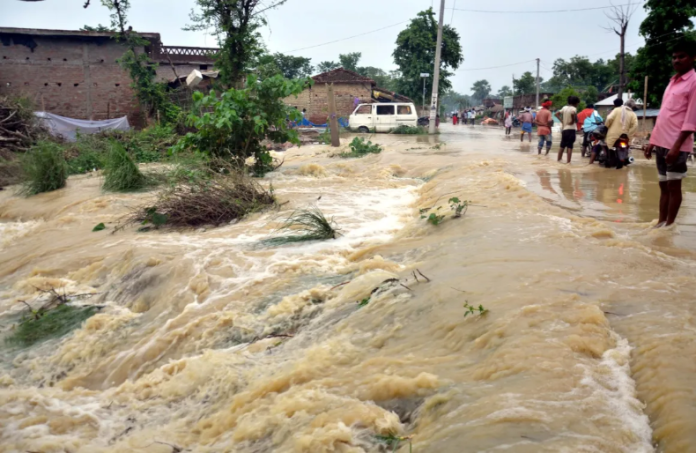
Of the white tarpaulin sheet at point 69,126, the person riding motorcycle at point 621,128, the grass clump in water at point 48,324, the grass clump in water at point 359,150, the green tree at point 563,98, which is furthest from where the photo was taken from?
the green tree at point 563,98

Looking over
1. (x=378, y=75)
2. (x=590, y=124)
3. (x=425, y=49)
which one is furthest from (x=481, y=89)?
(x=590, y=124)

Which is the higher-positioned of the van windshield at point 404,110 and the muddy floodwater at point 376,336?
the van windshield at point 404,110

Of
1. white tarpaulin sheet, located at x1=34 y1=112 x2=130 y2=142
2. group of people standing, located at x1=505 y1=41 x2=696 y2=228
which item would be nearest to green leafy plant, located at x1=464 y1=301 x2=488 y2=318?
group of people standing, located at x1=505 y1=41 x2=696 y2=228

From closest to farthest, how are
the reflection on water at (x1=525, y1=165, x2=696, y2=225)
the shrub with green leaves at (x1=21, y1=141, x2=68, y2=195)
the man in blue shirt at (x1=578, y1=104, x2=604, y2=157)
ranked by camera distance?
the reflection on water at (x1=525, y1=165, x2=696, y2=225)
the shrub with green leaves at (x1=21, y1=141, x2=68, y2=195)
the man in blue shirt at (x1=578, y1=104, x2=604, y2=157)

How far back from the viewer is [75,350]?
431 centimetres

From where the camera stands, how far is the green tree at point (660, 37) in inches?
675

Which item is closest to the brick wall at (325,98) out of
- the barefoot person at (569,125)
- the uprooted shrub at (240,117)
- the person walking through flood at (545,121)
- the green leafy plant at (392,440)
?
the person walking through flood at (545,121)

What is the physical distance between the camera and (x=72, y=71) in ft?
65.5

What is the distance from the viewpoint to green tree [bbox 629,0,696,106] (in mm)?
17156

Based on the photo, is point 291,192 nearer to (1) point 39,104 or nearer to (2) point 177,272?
(2) point 177,272

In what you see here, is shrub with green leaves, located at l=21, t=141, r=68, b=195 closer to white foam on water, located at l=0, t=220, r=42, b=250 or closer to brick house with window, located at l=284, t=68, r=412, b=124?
white foam on water, located at l=0, t=220, r=42, b=250

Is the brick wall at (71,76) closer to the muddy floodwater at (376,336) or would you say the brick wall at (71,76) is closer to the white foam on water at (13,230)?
the white foam on water at (13,230)

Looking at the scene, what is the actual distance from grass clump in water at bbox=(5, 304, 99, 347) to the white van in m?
20.2

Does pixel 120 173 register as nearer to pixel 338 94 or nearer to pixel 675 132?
pixel 675 132
